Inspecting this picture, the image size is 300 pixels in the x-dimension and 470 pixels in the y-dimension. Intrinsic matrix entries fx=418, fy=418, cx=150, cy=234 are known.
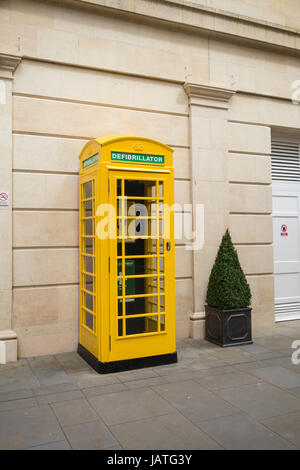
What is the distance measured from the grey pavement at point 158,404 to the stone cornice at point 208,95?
14.7 feet

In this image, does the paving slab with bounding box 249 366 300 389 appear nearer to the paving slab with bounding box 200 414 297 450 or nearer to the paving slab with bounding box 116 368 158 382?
the paving slab with bounding box 200 414 297 450

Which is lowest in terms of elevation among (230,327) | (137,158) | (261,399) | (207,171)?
(261,399)

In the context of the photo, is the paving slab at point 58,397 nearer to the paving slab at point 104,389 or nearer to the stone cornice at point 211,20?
the paving slab at point 104,389

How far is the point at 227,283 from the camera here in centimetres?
705

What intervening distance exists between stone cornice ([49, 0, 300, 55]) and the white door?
2.06 meters

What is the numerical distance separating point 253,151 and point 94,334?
478cm

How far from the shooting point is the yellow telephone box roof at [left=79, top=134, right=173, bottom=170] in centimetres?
569

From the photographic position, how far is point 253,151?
8.25 meters

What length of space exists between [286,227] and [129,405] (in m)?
5.76

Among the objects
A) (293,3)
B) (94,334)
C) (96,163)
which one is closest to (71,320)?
(94,334)

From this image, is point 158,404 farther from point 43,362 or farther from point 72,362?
point 43,362

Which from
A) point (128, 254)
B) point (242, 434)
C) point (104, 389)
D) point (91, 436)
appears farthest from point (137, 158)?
point (242, 434)

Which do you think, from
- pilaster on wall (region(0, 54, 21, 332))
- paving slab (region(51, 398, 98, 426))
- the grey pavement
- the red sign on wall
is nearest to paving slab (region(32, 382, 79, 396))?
the grey pavement

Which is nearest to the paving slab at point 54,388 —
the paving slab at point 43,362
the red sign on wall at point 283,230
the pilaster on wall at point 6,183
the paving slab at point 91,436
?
the paving slab at point 43,362
